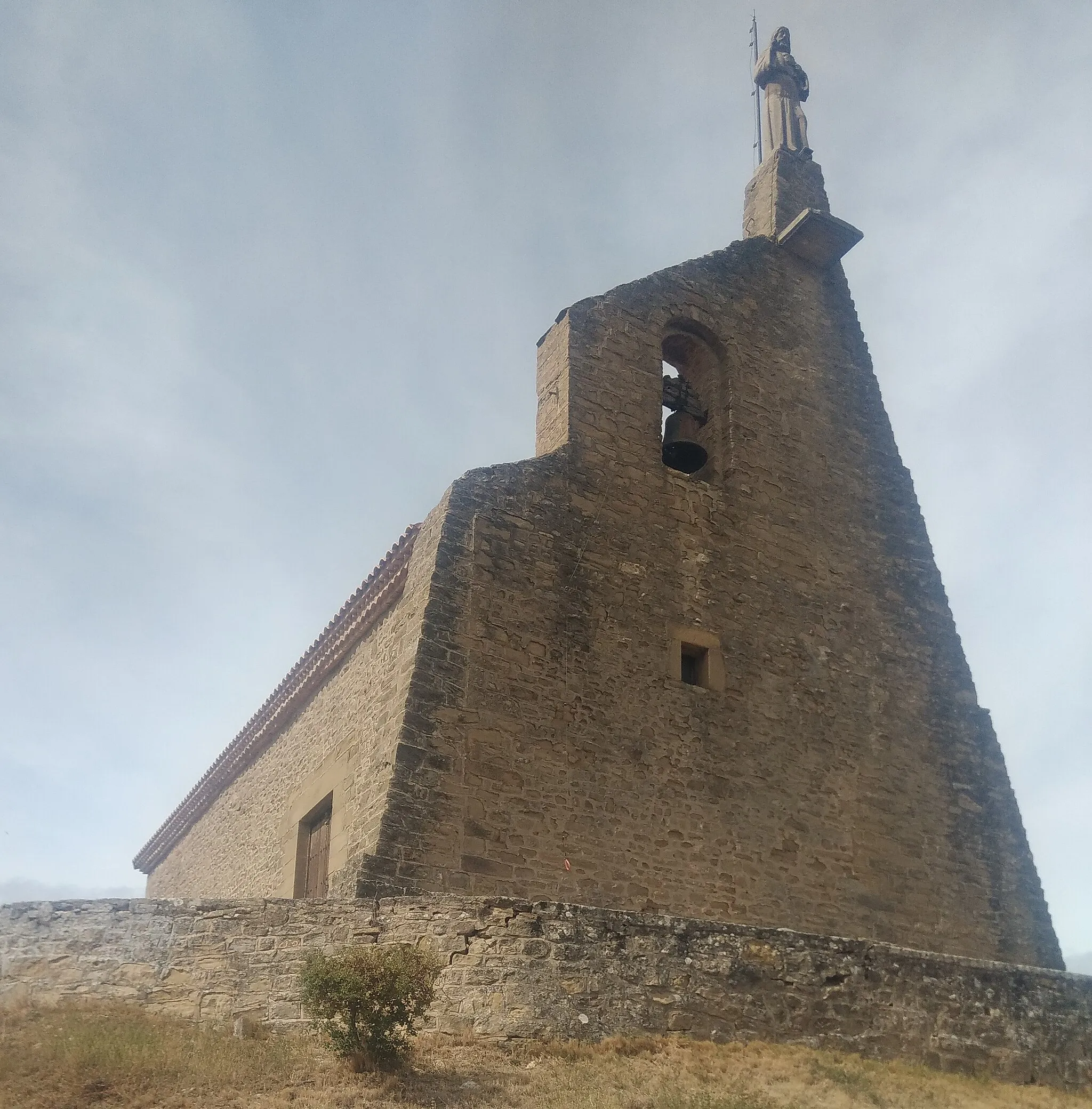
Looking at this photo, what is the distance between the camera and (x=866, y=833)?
1140 cm

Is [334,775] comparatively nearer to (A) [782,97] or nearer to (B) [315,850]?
(B) [315,850]

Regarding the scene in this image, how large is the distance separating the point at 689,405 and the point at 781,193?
158 inches

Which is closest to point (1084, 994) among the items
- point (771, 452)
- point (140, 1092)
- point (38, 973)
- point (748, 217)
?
point (771, 452)

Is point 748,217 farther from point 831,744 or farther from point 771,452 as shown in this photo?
point 831,744

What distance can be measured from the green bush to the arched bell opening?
7.22 meters

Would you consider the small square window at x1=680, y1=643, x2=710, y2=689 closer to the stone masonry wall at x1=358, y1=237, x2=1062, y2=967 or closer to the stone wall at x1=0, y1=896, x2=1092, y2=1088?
the stone masonry wall at x1=358, y1=237, x2=1062, y2=967

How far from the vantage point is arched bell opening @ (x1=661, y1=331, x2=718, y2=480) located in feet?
42.6

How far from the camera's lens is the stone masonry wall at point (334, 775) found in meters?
9.39

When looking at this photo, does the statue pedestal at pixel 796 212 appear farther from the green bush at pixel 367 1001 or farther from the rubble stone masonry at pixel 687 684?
the green bush at pixel 367 1001

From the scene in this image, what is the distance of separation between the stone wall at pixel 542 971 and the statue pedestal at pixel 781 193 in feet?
32.7

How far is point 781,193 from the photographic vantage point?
1537 centimetres

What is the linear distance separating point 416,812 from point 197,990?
7.18 ft

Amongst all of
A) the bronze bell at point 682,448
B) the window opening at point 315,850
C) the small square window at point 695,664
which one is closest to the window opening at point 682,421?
the bronze bell at point 682,448

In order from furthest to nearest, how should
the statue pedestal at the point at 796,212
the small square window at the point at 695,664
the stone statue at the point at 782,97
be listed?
the stone statue at the point at 782,97
the statue pedestal at the point at 796,212
the small square window at the point at 695,664
